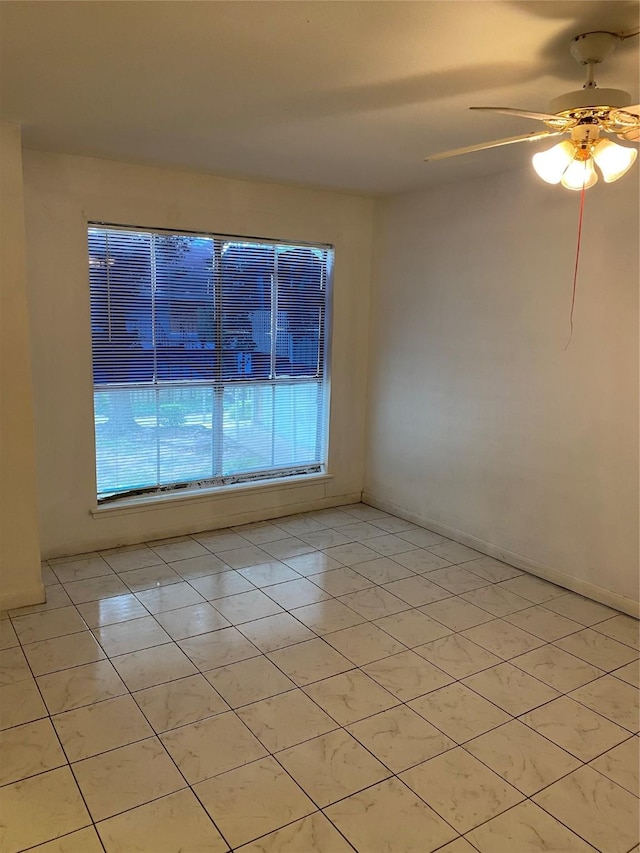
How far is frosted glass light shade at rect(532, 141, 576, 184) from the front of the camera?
2.04 m

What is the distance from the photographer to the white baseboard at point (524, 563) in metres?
3.34

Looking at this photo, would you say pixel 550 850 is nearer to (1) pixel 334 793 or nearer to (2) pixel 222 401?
(1) pixel 334 793

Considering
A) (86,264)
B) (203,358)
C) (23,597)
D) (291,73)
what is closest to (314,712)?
(23,597)

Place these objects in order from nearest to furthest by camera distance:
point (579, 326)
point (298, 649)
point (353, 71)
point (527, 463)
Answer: point (353, 71) → point (298, 649) → point (579, 326) → point (527, 463)

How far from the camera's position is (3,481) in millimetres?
3131

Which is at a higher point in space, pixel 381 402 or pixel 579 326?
pixel 579 326

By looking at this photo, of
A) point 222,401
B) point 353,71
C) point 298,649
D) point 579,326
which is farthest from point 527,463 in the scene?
point 353,71

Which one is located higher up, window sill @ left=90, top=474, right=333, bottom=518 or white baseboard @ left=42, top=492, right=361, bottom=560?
window sill @ left=90, top=474, right=333, bottom=518

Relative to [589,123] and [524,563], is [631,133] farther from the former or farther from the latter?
[524,563]

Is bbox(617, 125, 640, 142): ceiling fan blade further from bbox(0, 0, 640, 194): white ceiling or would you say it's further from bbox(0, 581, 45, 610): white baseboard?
bbox(0, 581, 45, 610): white baseboard

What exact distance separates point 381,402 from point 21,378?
8.76 ft

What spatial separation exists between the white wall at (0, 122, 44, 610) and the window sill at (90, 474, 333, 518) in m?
0.76

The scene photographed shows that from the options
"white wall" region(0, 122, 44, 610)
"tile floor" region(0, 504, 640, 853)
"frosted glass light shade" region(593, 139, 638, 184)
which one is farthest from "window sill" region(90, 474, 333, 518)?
"frosted glass light shade" region(593, 139, 638, 184)

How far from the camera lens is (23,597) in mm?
3229
